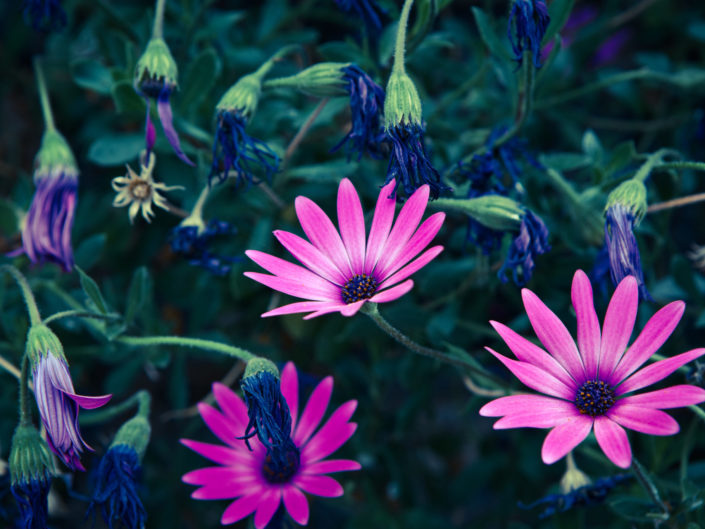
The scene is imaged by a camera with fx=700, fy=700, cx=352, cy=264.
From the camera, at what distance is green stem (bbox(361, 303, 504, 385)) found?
1.07 m

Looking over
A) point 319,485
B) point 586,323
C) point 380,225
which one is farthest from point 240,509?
point 586,323

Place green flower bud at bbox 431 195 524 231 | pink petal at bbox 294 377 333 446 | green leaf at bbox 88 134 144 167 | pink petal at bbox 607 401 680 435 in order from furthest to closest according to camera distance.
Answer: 1. green leaf at bbox 88 134 144 167
2. pink petal at bbox 294 377 333 446
3. green flower bud at bbox 431 195 524 231
4. pink petal at bbox 607 401 680 435

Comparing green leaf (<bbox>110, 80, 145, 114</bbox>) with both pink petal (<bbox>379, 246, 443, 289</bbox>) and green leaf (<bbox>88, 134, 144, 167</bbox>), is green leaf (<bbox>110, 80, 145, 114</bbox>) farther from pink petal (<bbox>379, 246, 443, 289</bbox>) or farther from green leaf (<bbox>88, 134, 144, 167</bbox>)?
pink petal (<bbox>379, 246, 443, 289</bbox>)

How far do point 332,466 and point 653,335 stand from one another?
0.61m

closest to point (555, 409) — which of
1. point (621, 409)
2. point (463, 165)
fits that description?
point (621, 409)

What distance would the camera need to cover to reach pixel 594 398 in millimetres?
1120

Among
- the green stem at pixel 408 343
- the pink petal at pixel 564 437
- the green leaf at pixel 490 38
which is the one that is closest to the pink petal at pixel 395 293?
the green stem at pixel 408 343

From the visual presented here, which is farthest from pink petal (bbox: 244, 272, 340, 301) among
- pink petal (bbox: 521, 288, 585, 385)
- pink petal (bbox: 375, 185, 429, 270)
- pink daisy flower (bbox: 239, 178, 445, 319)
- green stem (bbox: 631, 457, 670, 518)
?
green stem (bbox: 631, 457, 670, 518)

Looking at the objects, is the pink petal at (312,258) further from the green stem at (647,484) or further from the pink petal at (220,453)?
the green stem at (647,484)

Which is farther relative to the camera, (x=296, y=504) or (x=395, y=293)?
(x=296, y=504)

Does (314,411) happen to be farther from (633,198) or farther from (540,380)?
(633,198)

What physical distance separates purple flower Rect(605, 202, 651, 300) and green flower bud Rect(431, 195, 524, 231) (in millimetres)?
158

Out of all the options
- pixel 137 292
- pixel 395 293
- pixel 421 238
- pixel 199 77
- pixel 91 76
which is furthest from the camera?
pixel 91 76

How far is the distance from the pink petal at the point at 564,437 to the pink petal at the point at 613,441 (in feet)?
0.06
